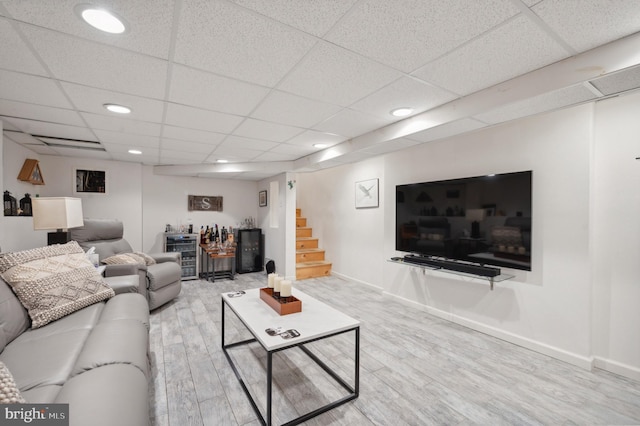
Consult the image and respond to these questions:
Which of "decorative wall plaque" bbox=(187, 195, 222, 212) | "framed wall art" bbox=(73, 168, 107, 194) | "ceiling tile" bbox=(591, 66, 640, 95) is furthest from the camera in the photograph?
"decorative wall plaque" bbox=(187, 195, 222, 212)

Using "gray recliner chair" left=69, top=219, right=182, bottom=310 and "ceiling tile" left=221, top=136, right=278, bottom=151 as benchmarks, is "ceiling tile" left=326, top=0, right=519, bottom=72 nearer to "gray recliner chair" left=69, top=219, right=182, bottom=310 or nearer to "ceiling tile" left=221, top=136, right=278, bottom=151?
"ceiling tile" left=221, top=136, right=278, bottom=151

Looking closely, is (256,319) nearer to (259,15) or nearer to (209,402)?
(209,402)

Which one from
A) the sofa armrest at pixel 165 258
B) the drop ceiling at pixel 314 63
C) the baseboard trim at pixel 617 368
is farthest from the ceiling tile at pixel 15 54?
the baseboard trim at pixel 617 368

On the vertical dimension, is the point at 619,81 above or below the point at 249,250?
above

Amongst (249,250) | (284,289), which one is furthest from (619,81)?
(249,250)

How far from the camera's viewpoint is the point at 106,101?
230 centimetres

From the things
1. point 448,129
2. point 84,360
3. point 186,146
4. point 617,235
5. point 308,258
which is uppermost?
point 186,146

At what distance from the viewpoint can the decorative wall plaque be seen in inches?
229

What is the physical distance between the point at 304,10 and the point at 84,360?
6.63 feet

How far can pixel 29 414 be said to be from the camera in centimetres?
91

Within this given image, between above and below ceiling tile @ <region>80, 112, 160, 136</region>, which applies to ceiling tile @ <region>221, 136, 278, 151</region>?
below

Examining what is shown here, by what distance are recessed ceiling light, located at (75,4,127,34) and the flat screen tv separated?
124 inches

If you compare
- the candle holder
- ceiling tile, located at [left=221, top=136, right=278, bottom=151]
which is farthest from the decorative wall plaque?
the candle holder

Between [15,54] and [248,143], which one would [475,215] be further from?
[15,54]
